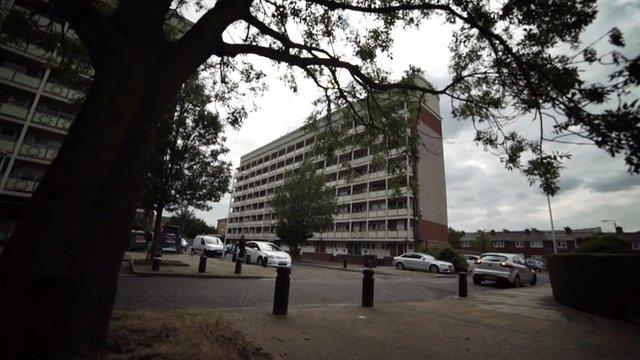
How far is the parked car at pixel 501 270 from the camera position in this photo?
15.6m

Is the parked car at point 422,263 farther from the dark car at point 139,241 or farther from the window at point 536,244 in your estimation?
the window at point 536,244

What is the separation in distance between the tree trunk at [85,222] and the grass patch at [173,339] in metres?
0.53

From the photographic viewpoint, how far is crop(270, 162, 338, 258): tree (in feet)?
110

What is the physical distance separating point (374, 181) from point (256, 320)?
45565 millimetres

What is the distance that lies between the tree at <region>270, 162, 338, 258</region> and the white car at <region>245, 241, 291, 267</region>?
1038 centimetres

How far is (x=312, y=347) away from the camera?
4.23m

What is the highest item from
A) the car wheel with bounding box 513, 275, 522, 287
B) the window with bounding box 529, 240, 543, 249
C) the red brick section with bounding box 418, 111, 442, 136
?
the red brick section with bounding box 418, 111, 442, 136

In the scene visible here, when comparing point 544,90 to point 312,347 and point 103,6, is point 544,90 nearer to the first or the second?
point 312,347

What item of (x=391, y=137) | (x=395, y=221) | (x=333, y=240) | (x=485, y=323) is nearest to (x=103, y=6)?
(x=391, y=137)

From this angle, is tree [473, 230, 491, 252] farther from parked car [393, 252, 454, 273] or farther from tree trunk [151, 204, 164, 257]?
tree trunk [151, 204, 164, 257]

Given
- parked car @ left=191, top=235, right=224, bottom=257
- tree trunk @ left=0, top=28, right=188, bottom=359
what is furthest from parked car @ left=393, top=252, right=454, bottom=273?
tree trunk @ left=0, top=28, right=188, bottom=359

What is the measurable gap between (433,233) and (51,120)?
1681 inches

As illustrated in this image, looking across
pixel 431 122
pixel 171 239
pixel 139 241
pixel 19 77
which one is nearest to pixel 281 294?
pixel 171 239

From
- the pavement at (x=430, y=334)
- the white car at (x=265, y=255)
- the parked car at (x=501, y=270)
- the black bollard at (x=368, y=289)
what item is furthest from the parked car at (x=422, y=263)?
the black bollard at (x=368, y=289)
